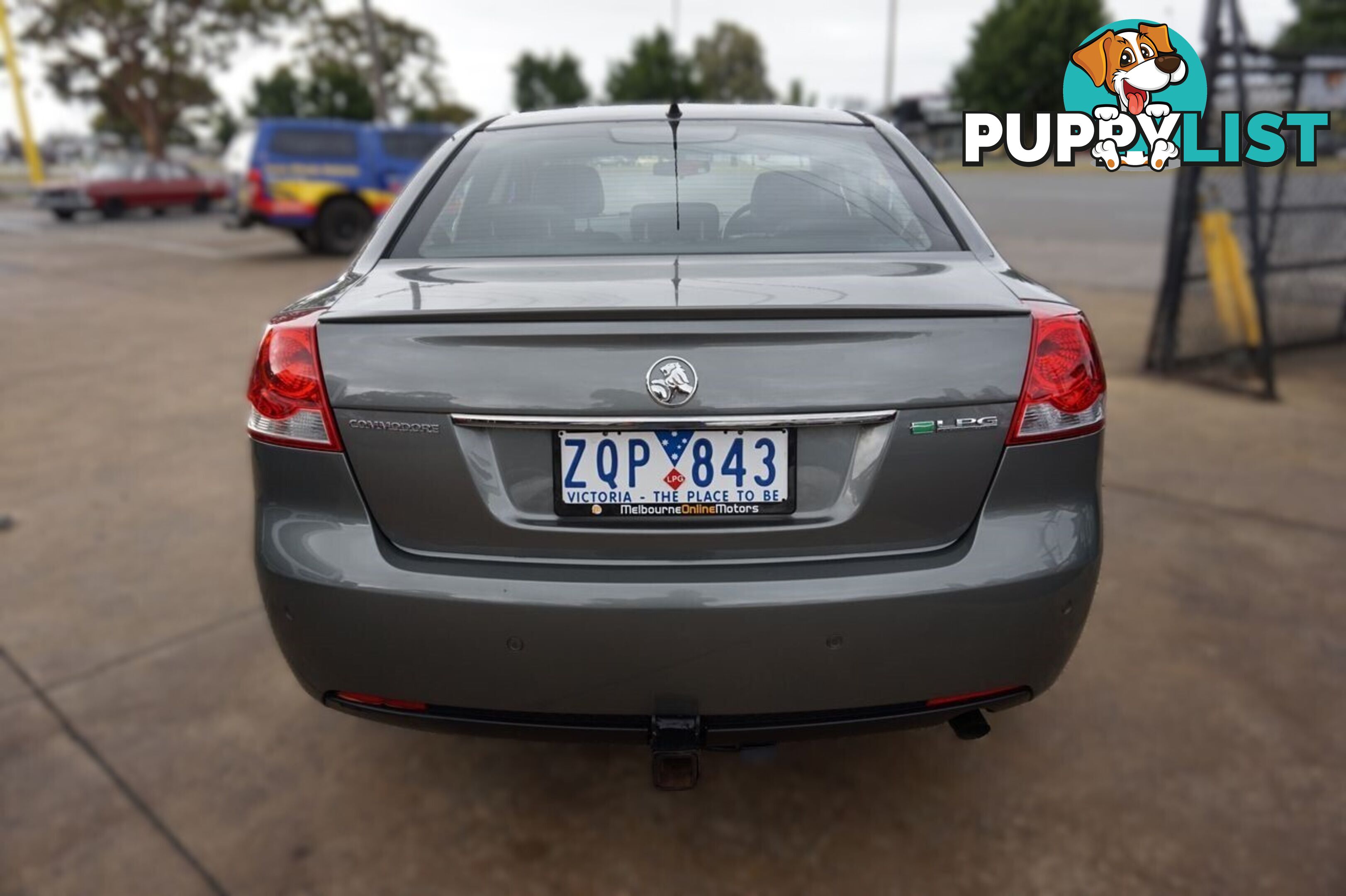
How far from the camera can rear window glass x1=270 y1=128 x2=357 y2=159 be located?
14.3m

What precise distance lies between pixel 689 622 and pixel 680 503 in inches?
8.0

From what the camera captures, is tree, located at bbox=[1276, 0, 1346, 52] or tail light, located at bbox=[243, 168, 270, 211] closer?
tail light, located at bbox=[243, 168, 270, 211]

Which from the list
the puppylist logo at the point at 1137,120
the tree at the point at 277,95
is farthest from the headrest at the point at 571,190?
the tree at the point at 277,95

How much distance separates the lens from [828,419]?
1.67 meters

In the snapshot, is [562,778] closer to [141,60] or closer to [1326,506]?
[1326,506]

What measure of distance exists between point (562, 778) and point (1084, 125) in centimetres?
740

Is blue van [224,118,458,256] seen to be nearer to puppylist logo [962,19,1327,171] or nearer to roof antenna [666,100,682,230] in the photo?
puppylist logo [962,19,1327,171]

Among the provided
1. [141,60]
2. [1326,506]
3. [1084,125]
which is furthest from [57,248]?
[141,60]

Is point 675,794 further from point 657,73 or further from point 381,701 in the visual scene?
point 657,73

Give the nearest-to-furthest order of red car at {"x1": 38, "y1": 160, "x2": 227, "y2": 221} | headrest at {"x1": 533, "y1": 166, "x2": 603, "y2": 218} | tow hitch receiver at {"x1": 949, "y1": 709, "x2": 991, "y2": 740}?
tow hitch receiver at {"x1": 949, "y1": 709, "x2": 991, "y2": 740}, headrest at {"x1": 533, "y1": 166, "x2": 603, "y2": 218}, red car at {"x1": 38, "y1": 160, "x2": 227, "y2": 221}

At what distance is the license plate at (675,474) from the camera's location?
1692mm

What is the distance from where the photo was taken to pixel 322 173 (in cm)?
1465

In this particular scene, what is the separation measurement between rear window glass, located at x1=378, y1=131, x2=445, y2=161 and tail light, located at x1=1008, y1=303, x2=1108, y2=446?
14.7 meters

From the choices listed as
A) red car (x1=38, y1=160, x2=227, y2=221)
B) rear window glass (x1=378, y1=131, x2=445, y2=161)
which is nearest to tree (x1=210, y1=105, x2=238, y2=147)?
red car (x1=38, y1=160, x2=227, y2=221)
